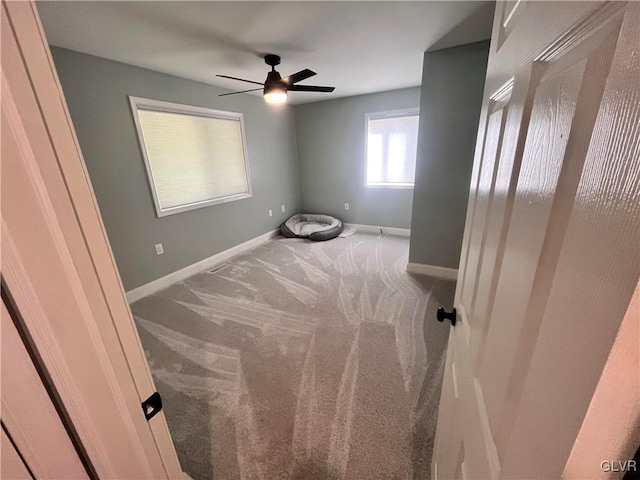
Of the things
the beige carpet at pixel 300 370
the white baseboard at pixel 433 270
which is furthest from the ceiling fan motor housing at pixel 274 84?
the white baseboard at pixel 433 270

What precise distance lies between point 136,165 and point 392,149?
12.4 ft

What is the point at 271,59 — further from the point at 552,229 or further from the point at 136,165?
the point at 552,229

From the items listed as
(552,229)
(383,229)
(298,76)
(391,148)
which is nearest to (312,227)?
(383,229)

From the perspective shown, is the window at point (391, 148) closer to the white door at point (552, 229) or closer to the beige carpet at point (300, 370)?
the beige carpet at point (300, 370)

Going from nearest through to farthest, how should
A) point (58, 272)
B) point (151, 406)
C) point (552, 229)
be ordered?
point (552, 229) → point (58, 272) → point (151, 406)

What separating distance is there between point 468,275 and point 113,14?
271 centimetres

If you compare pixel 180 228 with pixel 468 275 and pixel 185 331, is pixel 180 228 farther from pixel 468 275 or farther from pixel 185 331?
pixel 468 275

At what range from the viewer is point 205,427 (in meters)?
1.47

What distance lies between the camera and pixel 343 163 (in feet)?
15.9

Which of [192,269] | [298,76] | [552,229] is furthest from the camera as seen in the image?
[192,269]

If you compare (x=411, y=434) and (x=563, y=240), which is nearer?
(x=563, y=240)

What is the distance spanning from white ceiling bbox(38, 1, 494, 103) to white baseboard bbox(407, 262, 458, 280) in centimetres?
232

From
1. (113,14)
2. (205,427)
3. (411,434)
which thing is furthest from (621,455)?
(113,14)

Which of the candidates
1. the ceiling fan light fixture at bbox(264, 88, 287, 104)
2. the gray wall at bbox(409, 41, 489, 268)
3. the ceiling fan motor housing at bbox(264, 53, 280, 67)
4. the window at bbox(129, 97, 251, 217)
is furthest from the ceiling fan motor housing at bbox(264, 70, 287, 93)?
the gray wall at bbox(409, 41, 489, 268)
